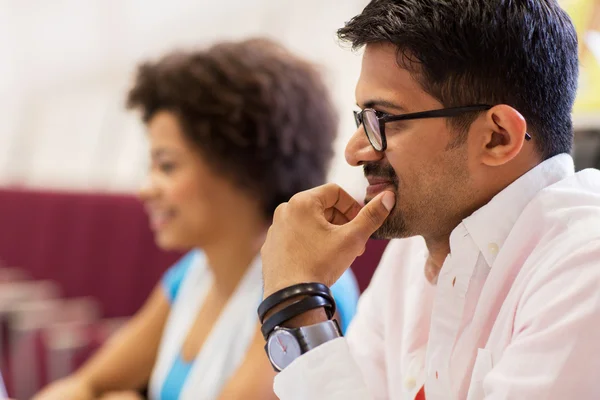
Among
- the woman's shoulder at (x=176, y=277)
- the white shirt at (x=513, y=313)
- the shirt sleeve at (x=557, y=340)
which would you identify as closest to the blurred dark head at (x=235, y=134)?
the woman's shoulder at (x=176, y=277)

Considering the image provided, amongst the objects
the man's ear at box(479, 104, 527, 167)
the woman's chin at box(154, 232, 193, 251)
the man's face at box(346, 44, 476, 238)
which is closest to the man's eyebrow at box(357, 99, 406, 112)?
the man's face at box(346, 44, 476, 238)

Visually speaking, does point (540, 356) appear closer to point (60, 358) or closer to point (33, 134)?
point (60, 358)

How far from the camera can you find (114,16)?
5148 millimetres

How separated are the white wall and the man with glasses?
339cm

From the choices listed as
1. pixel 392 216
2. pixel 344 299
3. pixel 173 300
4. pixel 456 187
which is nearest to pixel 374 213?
pixel 392 216

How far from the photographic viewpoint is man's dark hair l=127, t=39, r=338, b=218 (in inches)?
78.1

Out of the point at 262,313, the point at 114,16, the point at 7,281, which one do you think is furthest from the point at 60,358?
the point at 114,16

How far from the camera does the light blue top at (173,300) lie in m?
1.73

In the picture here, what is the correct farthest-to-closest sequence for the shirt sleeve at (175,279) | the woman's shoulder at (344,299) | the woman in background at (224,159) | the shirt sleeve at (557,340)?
the shirt sleeve at (175,279), the woman in background at (224,159), the woman's shoulder at (344,299), the shirt sleeve at (557,340)

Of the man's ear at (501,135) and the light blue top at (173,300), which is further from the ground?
the man's ear at (501,135)

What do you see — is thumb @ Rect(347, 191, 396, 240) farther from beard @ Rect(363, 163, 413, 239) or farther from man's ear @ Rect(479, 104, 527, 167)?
man's ear @ Rect(479, 104, 527, 167)

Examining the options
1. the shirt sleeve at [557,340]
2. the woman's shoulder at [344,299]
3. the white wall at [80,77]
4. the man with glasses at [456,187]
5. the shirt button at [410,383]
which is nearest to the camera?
the shirt sleeve at [557,340]

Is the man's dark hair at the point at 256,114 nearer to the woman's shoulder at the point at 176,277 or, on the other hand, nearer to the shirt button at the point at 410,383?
the woman's shoulder at the point at 176,277

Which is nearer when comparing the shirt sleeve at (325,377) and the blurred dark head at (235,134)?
the shirt sleeve at (325,377)
